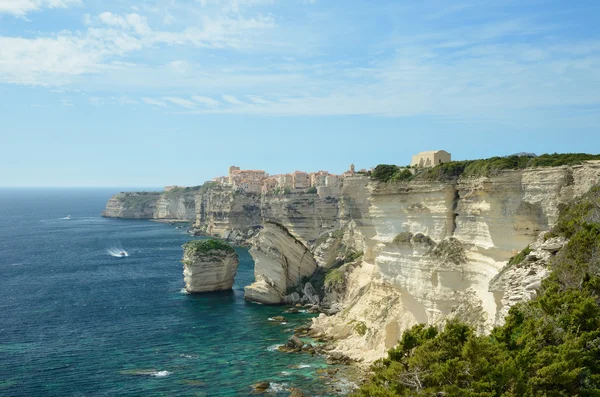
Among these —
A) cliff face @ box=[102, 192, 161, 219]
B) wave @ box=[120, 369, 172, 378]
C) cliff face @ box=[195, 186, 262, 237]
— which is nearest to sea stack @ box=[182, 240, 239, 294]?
wave @ box=[120, 369, 172, 378]

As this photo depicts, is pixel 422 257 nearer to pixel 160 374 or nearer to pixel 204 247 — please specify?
pixel 160 374

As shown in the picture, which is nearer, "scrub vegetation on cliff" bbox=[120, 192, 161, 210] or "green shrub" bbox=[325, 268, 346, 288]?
"green shrub" bbox=[325, 268, 346, 288]

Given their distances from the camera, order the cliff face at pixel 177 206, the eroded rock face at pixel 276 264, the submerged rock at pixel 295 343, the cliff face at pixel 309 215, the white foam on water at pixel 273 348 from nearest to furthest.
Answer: the white foam on water at pixel 273 348 < the submerged rock at pixel 295 343 < the eroded rock face at pixel 276 264 < the cliff face at pixel 309 215 < the cliff face at pixel 177 206

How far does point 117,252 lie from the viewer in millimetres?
85188

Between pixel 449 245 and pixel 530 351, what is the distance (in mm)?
15301

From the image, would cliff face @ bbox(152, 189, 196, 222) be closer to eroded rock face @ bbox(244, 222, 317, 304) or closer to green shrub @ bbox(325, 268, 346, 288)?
eroded rock face @ bbox(244, 222, 317, 304)

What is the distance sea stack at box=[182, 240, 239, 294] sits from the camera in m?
56.2

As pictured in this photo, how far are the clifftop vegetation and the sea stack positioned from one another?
26.0 meters

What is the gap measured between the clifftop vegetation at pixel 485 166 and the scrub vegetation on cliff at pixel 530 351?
783 centimetres

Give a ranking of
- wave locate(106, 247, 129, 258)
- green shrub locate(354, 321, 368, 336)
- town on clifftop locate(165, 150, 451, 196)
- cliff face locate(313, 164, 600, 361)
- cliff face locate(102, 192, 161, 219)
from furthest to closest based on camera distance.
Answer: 1. cliff face locate(102, 192, 161, 219)
2. town on clifftop locate(165, 150, 451, 196)
3. wave locate(106, 247, 129, 258)
4. green shrub locate(354, 321, 368, 336)
5. cliff face locate(313, 164, 600, 361)

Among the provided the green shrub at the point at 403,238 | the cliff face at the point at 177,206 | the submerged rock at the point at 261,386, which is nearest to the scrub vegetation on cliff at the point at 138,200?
the cliff face at the point at 177,206

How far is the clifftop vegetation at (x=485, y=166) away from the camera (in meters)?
26.8

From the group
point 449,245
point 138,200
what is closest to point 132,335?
point 449,245

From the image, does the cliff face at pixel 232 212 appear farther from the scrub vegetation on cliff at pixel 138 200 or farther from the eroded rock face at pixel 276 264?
the eroded rock face at pixel 276 264
